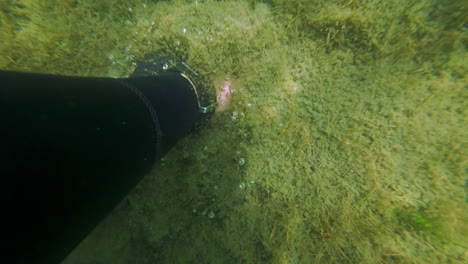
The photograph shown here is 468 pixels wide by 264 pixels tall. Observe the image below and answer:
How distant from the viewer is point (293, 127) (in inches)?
91.5

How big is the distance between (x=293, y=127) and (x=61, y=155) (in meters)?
1.91

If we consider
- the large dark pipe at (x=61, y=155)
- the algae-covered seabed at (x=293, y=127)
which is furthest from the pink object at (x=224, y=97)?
the large dark pipe at (x=61, y=155)

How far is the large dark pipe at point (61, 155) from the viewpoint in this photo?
75 cm

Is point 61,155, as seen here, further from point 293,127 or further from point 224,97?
point 293,127

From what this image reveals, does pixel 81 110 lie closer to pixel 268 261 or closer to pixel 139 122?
pixel 139 122

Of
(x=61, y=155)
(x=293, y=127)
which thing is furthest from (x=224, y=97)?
(x=61, y=155)

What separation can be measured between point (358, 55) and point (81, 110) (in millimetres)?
2282

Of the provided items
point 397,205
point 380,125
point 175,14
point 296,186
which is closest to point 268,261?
point 296,186

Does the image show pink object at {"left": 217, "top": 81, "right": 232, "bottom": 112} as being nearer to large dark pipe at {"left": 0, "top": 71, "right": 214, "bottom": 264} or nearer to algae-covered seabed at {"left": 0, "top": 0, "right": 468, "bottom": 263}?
algae-covered seabed at {"left": 0, "top": 0, "right": 468, "bottom": 263}

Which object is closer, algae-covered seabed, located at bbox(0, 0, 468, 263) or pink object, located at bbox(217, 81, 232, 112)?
algae-covered seabed, located at bbox(0, 0, 468, 263)

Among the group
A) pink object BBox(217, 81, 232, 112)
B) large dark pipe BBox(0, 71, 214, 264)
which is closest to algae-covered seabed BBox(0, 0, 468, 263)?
pink object BBox(217, 81, 232, 112)

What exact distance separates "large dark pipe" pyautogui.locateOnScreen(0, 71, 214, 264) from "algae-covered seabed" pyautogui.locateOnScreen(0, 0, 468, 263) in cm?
121

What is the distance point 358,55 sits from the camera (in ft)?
7.26

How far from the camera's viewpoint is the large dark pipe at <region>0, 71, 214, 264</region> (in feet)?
2.45
